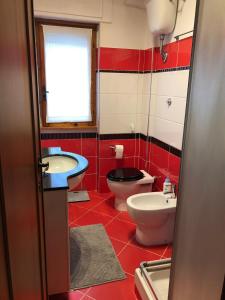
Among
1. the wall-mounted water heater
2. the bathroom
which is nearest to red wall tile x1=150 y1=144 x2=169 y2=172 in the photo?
the bathroom

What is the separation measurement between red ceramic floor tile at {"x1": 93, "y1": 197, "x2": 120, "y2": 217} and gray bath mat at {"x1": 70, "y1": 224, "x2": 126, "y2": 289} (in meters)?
0.31

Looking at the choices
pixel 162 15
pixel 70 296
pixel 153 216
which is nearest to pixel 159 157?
pixel 153 216

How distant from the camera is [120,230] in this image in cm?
249

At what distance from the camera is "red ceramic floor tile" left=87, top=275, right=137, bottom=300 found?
1.72 metres

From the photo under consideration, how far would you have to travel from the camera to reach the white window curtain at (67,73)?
9.13 feet

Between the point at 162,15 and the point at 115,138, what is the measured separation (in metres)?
1.45

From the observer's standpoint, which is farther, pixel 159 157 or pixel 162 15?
pixel 159 157

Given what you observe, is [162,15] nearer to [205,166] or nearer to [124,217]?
[205,166]

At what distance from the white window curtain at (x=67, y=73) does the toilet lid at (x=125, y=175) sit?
0.82 m

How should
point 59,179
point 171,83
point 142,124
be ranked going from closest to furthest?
1. point 59,179
2. point 171,83
3. point 142,124

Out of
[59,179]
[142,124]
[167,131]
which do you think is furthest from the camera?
[142,124]

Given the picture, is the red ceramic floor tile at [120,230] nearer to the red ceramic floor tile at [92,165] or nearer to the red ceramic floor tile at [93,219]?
the red ceramic floor tile at [93,219]

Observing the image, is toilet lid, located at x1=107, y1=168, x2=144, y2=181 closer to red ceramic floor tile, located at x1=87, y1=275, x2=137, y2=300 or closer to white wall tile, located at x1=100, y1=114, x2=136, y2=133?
white wall tile, located at x1=100, y1=114, x2=136, y2=133

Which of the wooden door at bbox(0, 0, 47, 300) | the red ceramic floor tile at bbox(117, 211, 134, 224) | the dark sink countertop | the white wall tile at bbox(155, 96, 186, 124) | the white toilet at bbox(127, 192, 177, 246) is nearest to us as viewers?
the wooden door at bbox(0, 0, 47, 300)
